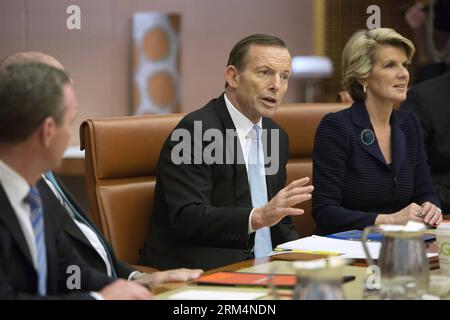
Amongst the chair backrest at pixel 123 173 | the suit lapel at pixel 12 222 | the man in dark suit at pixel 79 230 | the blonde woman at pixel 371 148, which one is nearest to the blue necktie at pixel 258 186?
the blonde woman at pixel 371 148

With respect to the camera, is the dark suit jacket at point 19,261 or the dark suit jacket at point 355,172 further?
the dark suit jacket at point 355,172

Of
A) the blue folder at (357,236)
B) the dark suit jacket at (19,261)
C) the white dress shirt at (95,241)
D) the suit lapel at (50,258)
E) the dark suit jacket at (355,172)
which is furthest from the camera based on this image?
the dark suit jacket at (355,172)

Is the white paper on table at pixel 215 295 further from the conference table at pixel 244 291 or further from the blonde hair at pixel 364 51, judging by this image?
the blonde hair at pixel 364 51

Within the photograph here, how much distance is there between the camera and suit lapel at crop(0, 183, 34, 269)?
1.77 metres

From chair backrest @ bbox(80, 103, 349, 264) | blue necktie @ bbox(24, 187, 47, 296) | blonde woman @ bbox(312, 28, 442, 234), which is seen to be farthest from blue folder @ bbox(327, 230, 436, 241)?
blue necktie @ bbox(24, 187, 47, 296)

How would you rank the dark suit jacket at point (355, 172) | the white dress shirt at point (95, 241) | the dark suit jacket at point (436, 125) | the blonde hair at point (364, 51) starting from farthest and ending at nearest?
the dark suit jacket at point (436, 125) → the blonde hair at point (364, 51) → the dark suit jacket at point (355, 172) → the white dress shirt at point (95, 241)

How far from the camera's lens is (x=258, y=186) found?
3.25 m

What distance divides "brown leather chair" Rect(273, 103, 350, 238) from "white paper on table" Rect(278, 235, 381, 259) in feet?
3.33

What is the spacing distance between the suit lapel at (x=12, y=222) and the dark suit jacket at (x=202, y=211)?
1202 mm

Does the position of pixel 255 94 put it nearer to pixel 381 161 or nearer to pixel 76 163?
pixel 381 161

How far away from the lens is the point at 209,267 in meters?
3.08

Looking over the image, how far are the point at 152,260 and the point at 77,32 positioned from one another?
3.60 meters

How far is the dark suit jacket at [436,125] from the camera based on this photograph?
150 inches
